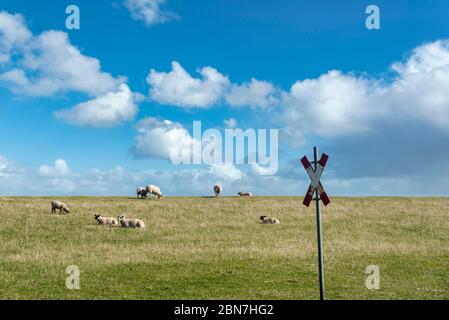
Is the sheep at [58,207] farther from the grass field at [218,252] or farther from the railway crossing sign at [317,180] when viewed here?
the railway crossing sign at [317,180]

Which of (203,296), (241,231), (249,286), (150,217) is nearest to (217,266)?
(249,286)

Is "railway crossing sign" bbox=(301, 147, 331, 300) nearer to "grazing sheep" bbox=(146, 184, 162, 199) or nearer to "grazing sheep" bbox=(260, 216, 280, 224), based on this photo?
"grazing sheep" bbox=(260, 216, 280, 224)

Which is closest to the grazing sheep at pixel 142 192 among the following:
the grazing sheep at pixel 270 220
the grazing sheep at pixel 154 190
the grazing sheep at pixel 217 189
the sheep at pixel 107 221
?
the grazing sheep at pixel 154 190

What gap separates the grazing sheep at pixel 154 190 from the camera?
192 feet

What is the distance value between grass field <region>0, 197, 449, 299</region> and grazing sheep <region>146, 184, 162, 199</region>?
27.0ft

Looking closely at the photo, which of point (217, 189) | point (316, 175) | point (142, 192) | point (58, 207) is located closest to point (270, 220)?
point (58, 207)

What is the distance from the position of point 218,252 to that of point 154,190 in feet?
107

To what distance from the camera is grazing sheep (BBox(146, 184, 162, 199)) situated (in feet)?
192

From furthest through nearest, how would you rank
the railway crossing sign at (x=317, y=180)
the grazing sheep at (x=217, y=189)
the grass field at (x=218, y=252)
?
the grazing sheep at (x=217, y=189) → the grass field at (x=218, y=252) → the railway crossing sign at (x=317, y=180)

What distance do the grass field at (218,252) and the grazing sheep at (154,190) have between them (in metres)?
8.24

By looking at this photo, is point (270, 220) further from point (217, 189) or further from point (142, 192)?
point (142, 192)

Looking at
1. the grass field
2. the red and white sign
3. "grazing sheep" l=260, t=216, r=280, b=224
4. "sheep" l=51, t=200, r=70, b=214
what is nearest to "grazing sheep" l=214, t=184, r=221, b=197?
the grass field
